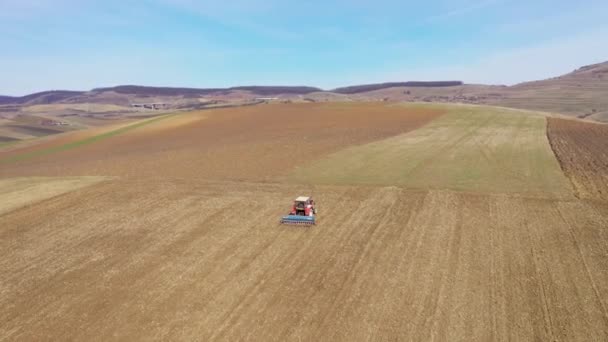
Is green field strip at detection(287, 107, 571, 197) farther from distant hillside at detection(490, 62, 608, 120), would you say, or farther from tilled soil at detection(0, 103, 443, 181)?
distant hillside at detection(490, 62, 608, 120)

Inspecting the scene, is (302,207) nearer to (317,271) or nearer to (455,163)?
(317,271)

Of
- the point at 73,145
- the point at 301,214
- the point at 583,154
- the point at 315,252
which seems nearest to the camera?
the point at 315,252

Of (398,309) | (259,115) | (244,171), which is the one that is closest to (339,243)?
(398,309)

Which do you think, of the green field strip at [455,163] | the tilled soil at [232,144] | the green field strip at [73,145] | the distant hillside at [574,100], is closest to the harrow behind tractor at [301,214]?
the green field strip at [455,163]

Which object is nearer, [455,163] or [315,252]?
[315,252]

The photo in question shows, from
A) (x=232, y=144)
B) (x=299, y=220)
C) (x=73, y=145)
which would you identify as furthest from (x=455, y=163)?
(x=73, y=145)

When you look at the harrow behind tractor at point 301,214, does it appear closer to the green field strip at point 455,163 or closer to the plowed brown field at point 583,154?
the green field strip at point 455,163
